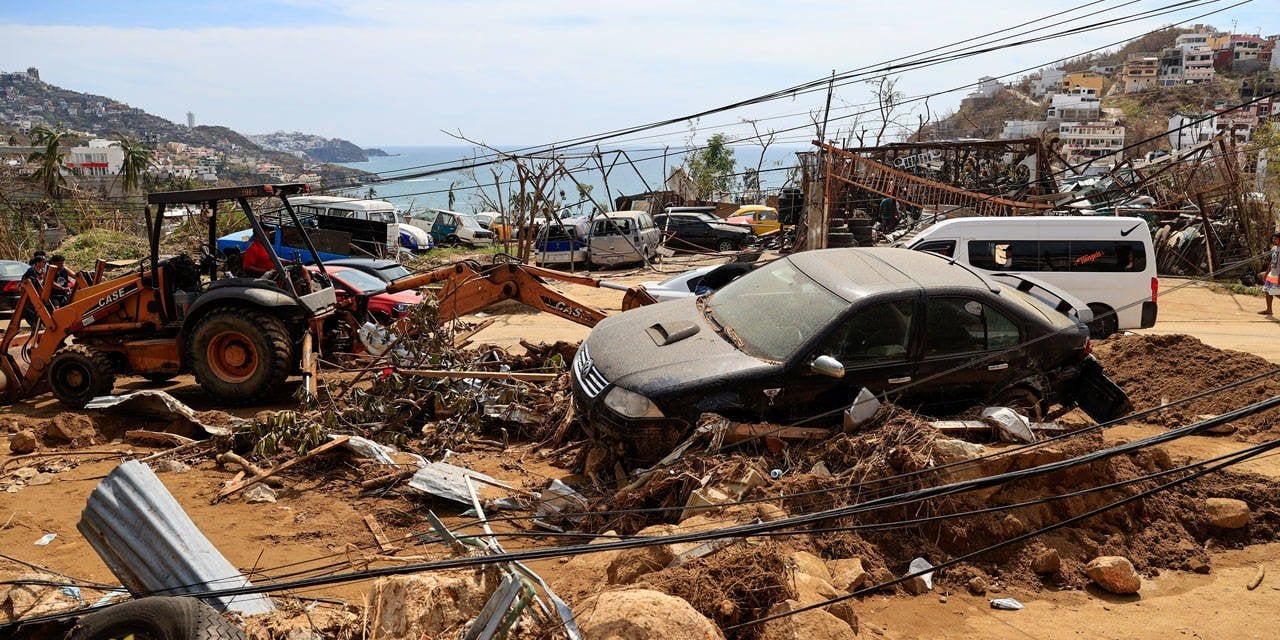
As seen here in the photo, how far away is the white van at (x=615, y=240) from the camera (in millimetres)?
23312

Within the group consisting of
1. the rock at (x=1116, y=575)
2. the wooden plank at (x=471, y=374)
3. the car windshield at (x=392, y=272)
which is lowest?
the rock at (x=1116, y=575)

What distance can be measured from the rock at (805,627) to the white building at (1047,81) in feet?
472

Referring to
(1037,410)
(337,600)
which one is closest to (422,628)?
(337,600)

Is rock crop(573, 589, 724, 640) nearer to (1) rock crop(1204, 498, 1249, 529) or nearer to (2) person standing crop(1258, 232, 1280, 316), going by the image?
(1) rock crop(1204, 498, 1249, 529)

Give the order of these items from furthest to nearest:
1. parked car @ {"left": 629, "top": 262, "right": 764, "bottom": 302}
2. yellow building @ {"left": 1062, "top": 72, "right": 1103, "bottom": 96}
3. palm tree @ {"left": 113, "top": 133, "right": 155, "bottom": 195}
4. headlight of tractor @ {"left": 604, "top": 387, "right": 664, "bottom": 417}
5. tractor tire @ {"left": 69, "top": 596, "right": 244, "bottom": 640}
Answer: yellow building @ {"left": 1062, "top": 72, "right": 1103, "bottom": 96}
palm tree @ {"left": 113, "top": 133, "right": 155, "bottom": 195}
parked car @ {"left": 629, "top": 262, "right": 764, "bottom": 302}
headlight of tractor @ {"left": 604, "top": 387, "right": 664, "bottom": 417}
tractor tire @ {"left": 69, "top": 596, "right": 244, "bottom": 640}

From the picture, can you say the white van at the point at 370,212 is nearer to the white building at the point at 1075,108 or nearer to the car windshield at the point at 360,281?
the car windshield at the point at 360,281

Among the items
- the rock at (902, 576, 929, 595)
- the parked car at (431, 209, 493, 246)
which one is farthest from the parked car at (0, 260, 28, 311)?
the rock at (902, 576, 929, 595)

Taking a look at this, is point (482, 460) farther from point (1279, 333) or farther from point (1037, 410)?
point (1279, 333)

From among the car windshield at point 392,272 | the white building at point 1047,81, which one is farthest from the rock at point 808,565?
the white building at point 1047,81

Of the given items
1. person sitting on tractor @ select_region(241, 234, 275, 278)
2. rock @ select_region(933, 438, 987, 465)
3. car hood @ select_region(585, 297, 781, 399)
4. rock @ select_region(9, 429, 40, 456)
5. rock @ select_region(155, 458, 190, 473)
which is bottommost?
rock @ select_region(155, 458, 190, 473)

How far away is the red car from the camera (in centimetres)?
1172

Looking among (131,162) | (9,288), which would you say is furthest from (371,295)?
(131,162)

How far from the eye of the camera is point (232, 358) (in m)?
10.0

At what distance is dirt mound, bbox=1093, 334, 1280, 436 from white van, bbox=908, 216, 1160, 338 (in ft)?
9.61
